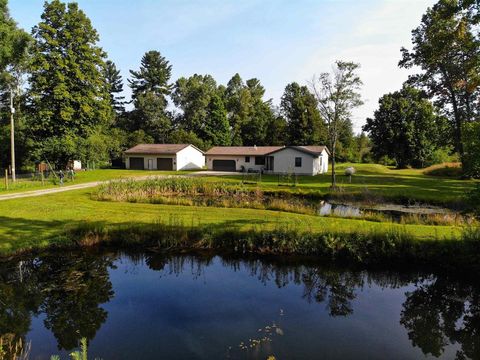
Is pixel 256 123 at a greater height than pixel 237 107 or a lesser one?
lesser

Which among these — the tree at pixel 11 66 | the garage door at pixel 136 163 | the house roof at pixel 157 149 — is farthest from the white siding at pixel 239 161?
the tree at pixel 11 66

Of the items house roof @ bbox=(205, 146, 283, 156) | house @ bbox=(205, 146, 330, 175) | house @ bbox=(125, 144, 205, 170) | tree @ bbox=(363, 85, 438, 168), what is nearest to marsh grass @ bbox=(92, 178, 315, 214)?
house @ bbox=(205, 146, 330, 175)

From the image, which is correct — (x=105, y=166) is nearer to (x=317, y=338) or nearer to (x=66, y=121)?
(x=66, y=121)

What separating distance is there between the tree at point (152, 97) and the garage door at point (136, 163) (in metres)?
15.0

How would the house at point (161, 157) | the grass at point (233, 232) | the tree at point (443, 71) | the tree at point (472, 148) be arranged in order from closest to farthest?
the tree at point (472, 148)
the grass at point (233, 232)
the tree at point (443, 71)
the house at point (161, 157)

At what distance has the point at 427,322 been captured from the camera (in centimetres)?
934

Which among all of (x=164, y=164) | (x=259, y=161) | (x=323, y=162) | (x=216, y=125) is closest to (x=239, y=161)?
(x=259, y=161)

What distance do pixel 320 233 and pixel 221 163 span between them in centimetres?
4015

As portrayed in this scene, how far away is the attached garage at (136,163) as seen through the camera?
176 ft

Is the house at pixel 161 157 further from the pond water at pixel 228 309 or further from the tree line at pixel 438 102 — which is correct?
the pond water at pixel 228 309

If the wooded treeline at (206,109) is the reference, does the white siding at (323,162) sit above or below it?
below

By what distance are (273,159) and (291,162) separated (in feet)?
8.78

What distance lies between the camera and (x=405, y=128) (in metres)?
55.2

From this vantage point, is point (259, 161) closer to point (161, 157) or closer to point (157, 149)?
point (161, 157)
